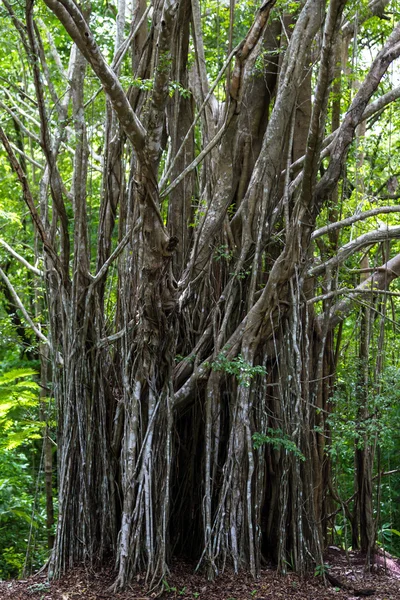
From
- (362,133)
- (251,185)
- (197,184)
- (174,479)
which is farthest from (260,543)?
(362,133)

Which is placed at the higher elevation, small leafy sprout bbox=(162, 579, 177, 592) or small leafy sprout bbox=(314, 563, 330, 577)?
small leafy sprout bbox=(314, 563, 330, 577)

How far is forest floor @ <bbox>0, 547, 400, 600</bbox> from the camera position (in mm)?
4598

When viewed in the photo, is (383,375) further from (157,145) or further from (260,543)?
(157,145)

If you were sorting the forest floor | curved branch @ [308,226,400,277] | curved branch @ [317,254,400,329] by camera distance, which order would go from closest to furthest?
1. the forest floor
2. curved branch @ [308,226,400,277]
3. curved branch @ [317,254,400,329]

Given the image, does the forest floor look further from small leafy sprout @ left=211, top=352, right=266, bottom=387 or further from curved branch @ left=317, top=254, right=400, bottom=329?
Answer: curved branch @ left=317, top=254, right=400, bottom=329

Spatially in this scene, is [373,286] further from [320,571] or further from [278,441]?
[320,571]

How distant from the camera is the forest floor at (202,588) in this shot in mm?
4598

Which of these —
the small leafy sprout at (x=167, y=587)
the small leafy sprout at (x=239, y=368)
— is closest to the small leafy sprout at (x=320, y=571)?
the small leafy sprout at (x=167, y=587)

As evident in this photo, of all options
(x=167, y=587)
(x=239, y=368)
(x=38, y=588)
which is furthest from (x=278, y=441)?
(x=38, y=588)

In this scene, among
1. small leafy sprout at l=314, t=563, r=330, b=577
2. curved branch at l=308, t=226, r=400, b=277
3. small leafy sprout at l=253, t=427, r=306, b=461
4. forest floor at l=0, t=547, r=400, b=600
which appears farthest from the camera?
curved branch at l=308, t=226, r=400, b=277

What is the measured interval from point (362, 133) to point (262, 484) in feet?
15.0

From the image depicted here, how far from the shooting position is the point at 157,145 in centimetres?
419

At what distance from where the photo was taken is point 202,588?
185 inches

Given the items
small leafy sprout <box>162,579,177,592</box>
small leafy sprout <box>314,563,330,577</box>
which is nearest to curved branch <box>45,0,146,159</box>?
small leafy sprout <box>162,579,177,592</box>
